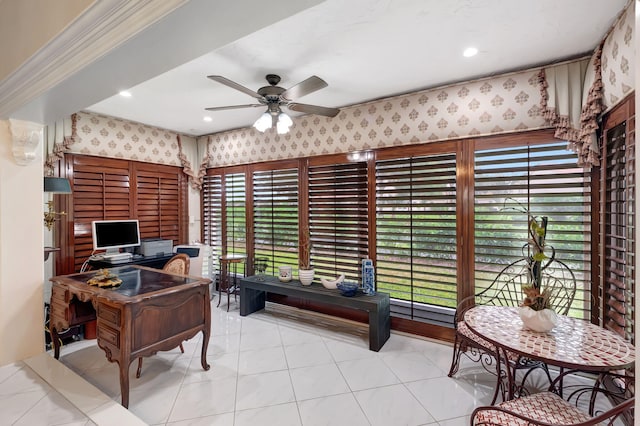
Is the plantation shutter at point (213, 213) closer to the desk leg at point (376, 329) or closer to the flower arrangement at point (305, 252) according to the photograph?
the flower arrangement at point (305, 252)

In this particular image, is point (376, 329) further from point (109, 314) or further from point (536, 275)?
point (109, 314)

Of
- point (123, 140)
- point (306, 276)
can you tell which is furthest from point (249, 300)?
point (123, 140)

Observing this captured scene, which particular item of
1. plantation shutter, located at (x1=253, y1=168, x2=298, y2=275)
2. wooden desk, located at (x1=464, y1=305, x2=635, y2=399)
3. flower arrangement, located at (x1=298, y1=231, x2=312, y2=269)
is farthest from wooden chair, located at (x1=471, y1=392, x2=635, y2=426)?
plantation shutter, located at (x1=253, y1=168, x2=298, y2=275)

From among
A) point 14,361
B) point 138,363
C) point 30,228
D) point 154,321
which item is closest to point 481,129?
point 154,321

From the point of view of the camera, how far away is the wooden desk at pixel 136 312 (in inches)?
78.0

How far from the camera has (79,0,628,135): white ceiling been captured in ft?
6.17

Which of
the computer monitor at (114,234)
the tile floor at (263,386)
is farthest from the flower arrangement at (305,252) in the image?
the computer monitor at (114,234)

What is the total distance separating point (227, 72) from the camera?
8.82 ft

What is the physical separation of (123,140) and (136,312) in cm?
314

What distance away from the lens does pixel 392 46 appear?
7.53 feet

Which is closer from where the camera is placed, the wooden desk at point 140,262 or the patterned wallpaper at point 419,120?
the patterned wallpaper at point 419,120

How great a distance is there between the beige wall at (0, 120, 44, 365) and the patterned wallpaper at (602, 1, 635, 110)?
171 inches

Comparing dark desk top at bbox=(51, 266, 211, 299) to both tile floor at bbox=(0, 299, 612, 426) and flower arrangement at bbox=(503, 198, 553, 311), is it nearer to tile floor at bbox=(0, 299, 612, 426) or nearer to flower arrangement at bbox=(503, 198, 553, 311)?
tile floor at bbox=(0, 299, 612, 426)

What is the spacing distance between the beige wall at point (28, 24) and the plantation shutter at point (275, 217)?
2.75 meters
